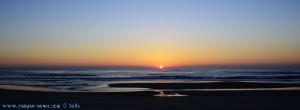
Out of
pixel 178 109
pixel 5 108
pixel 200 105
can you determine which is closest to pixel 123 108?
pixel 178 109

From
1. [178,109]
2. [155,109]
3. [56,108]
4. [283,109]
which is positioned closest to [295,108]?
[283,109]

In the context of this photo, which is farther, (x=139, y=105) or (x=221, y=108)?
(x=139, y=105)

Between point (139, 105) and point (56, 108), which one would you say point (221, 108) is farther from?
point (56, 108)

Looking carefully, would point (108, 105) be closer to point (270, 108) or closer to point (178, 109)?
point (178, 109)

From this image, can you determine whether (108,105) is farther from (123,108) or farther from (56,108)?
(56,108)

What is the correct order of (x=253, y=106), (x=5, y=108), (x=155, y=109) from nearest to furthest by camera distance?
(x=5, y=108)
(x=155, y=109)
(x=253, y=106)

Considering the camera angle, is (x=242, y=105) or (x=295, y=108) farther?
(x=242, y=105)

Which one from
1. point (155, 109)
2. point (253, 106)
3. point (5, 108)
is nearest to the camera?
point (5, 108)

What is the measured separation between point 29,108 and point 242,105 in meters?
8.93

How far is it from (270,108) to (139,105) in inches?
219

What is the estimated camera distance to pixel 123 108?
44.7ft

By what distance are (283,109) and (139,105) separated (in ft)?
19.8

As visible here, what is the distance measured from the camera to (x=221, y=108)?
13.7 m

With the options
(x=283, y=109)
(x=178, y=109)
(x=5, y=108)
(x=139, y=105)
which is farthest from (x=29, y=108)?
(x=283, y=109)
